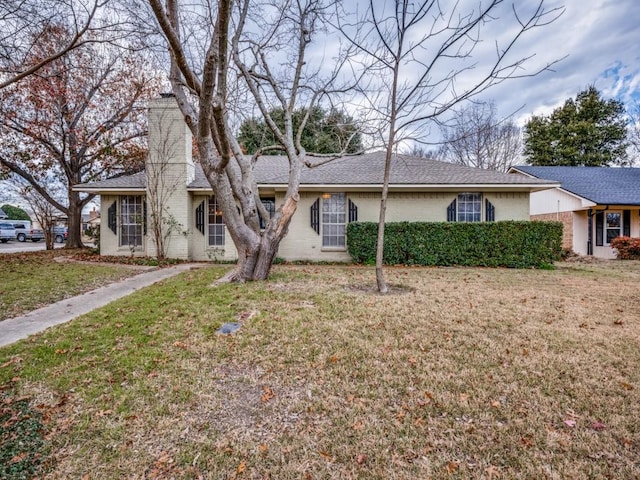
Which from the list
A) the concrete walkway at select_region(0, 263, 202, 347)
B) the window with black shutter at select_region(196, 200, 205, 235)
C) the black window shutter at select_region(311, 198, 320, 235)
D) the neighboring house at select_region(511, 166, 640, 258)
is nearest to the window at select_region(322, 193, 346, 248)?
the black window shutter at select_region(311, 198, 320, 235)

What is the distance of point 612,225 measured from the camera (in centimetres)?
1575

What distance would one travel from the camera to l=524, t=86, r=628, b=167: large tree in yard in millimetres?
26359

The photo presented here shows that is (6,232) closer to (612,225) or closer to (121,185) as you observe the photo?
(121,185)

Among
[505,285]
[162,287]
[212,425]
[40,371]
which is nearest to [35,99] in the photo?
[162,287]

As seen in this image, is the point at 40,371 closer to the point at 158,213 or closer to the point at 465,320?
the point at 465,320

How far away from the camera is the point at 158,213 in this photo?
12.2 metres

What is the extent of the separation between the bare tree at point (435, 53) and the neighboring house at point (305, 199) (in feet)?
16.3

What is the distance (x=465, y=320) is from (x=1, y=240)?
3734 cm

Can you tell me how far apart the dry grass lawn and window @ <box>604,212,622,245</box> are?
44.0 ft

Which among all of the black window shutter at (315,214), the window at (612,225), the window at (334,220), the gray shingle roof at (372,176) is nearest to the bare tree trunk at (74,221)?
the gray shingle roof at (372,176)

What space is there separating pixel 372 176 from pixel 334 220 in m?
2.14

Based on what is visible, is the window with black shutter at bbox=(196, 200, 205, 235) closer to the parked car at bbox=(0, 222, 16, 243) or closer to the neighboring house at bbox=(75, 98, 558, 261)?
the neighboring house at bbox=(75, 98, 558, 261)

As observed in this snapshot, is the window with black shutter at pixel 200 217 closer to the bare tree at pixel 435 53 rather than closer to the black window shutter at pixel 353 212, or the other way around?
the black window shutter at pixel 353 212

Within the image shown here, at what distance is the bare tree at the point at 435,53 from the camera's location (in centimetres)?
548
